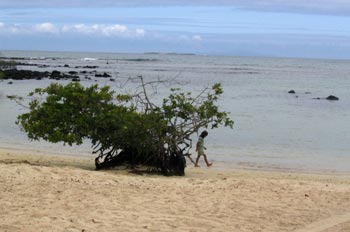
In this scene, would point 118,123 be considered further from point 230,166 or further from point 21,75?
point 21,75

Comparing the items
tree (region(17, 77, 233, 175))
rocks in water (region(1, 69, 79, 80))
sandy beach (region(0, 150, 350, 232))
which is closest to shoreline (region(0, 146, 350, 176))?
tree (region(17, 77, 233, 175))

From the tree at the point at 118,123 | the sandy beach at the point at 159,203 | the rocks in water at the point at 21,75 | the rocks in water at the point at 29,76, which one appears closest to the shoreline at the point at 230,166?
the tree at the point at 118,123

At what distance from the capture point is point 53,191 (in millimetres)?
9641

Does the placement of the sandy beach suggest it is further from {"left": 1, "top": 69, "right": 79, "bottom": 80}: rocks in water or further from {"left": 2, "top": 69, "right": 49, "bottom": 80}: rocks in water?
{"left": 2, "top": 69, "right": 49, "bottom": 80}: rocks in water

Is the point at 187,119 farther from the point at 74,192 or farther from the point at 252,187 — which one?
the point at 74,192

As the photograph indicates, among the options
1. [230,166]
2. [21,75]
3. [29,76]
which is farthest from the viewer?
[21,75]

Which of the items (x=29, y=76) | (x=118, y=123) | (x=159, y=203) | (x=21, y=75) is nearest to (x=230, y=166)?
(x=118, y=123)

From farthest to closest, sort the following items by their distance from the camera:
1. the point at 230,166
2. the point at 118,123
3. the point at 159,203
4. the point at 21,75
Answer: the point at 21,75 → the point at 230,166 → the point at 118,123 → the point at 159,203

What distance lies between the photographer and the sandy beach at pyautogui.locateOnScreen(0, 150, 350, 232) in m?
7.94

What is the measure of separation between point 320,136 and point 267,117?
633 cm

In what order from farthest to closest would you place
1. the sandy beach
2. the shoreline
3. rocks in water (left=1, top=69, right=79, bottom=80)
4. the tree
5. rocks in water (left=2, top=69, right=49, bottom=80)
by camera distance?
1. rocks in water (left=2, top=69, right=49, bottom=80)
2. rocks in water (left=1, top=69, right=79, bottom=80)
3. the shoreline
4. the tree
5. the sandy beach

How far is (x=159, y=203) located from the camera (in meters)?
9.30

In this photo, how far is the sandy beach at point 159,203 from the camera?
7.94 meters

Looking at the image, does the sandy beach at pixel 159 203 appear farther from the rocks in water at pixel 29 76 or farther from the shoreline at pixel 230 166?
the rocks in water at pixel 29 76
